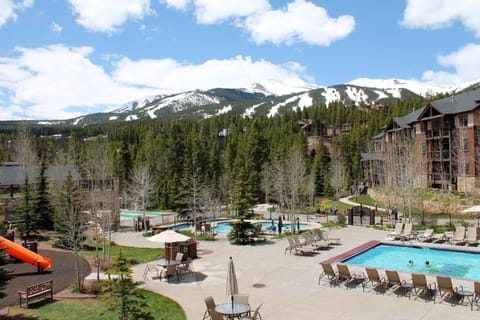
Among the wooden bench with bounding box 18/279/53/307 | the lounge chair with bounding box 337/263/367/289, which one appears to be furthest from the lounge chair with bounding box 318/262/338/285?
the wooden bench with bounding box 18/279/53/307

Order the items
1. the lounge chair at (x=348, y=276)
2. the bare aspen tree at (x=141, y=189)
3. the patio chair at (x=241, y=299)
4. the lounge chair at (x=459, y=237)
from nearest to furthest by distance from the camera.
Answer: the patio chair at (x=241, y=299) → the lounge chair at (x=348, y=276) → the lounge chair at (x=459, y=237) → the bare aspen tree at (x=141, y=189)

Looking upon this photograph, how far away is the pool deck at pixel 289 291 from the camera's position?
12.0 meters

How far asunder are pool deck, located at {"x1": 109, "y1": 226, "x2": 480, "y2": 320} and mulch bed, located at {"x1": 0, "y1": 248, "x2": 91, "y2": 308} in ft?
10.4

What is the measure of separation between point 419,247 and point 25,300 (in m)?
21.0

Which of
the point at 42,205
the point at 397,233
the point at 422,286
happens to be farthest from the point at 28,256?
the point at 397,233

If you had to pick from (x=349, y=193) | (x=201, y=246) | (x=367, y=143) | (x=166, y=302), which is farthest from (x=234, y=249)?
(x=367, y=143)

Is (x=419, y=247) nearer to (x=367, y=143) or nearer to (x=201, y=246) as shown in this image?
(x=201, y=246)

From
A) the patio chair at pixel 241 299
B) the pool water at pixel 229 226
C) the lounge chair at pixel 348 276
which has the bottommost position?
the pool water at pixel 229 226

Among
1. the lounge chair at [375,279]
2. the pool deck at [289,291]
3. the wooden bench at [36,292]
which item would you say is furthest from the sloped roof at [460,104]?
the wooden bench at [36,292]

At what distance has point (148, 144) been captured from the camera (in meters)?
84.6

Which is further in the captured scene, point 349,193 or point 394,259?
point 349,193

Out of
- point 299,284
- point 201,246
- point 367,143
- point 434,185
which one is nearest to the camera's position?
point 299,284

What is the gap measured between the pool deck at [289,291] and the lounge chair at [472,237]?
1.61m

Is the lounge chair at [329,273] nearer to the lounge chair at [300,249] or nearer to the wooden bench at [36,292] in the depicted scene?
the lounge chair at [300,249]
